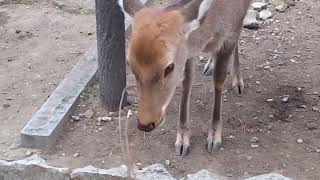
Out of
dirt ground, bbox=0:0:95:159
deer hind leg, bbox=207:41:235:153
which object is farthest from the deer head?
dirt ground, bbox=0:0:95:159

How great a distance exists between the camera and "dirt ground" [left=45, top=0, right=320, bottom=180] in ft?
14.3

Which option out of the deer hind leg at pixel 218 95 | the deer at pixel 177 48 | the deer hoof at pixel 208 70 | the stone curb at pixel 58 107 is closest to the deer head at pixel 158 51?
the deer at pixel 177 48

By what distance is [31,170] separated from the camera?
433cm

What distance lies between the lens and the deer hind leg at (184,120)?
445 centimetres

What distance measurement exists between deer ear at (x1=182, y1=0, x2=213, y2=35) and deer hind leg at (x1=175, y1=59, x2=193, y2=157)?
0.66m

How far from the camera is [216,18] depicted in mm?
4309

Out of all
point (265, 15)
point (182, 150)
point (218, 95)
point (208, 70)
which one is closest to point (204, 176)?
point (182, 150)

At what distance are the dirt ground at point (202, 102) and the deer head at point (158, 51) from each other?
78 cm

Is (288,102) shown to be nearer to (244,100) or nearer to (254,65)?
(244,100)

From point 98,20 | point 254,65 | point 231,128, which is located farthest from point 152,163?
point 254,65

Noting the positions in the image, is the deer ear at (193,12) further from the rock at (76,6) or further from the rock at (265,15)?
the rock at (76,6)

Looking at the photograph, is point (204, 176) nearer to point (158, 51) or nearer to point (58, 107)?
point (158, 51)

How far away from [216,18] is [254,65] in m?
1.47

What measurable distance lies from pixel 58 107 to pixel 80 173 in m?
0.79
